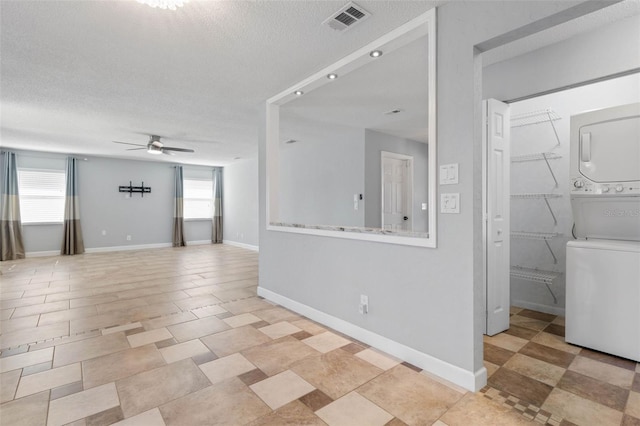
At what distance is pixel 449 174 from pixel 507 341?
1.68 m

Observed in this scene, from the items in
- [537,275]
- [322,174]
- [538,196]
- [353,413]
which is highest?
[322,174]

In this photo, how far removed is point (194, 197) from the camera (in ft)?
31.7

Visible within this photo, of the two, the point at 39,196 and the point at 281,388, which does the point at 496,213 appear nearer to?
the point at 281,388

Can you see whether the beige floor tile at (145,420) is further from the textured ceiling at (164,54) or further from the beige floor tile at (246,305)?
the textured ceiling at (164,54)

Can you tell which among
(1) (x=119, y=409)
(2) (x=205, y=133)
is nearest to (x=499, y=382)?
(1) (x=119, y=409)

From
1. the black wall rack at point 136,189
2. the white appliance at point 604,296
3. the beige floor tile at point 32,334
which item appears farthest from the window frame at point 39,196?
the white appliance at point 604,296

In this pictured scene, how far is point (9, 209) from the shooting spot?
6.79 metres

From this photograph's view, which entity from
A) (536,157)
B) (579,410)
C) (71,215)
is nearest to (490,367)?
(579,410)

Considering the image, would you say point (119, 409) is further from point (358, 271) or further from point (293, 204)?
point (293, 204)

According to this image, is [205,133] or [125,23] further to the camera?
[205,133]

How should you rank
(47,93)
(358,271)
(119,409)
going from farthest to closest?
(47,93) < (358,271) < (119,409)

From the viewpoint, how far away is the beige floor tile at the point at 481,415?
164 centimetres

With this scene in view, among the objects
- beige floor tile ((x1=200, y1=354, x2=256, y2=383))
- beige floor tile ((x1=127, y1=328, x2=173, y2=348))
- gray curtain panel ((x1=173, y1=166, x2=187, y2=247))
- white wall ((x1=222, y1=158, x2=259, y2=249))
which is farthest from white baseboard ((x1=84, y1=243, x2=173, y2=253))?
beige floor tile ((x1=200, y1=354, x2=256, y2=383))

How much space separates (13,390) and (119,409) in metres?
0.82
